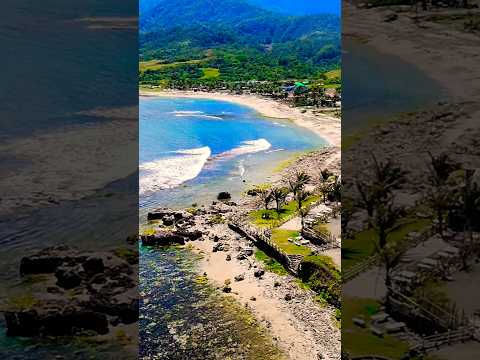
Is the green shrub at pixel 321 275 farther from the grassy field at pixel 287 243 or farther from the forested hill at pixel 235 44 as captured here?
the forested hill at pixel 235 44

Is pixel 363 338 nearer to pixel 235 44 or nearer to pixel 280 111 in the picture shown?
pixel 280 111

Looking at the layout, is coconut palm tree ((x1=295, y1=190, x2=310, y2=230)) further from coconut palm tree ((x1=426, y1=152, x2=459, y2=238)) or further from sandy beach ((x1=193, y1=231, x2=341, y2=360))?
coconut palm tree ((x1=426, y1=152, x2=459, y2=238))

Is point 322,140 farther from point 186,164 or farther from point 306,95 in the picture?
point 306,95

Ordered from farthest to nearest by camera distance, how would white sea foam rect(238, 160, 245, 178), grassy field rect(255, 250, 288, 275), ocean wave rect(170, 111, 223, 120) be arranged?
ocean wave rect(170, 111, 223, 120)
white sea foam rect(238, 160, 245, 178)
grassy field rect(255, 250, 288, 275)

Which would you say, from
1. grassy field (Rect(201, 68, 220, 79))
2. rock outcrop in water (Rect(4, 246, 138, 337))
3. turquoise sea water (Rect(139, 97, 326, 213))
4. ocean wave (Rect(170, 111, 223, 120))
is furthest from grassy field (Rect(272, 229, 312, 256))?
grassy field (Rect(201, 68, 220, 79))

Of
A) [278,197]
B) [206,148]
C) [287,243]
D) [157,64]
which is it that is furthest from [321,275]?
[157,64]
